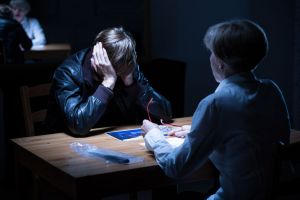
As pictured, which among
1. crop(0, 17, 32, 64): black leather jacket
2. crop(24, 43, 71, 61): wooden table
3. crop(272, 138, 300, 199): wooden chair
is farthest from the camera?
crop(24, 43, 71, 61): wooden table

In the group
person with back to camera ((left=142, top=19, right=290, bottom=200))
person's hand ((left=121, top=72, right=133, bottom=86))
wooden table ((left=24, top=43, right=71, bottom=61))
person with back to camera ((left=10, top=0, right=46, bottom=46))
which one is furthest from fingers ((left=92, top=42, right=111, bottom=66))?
person with back to camera ((left=10, top=0, right=46, bottom=46))

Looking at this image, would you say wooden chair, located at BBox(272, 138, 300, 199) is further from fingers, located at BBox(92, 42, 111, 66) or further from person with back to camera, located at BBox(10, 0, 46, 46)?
person with back to camera, located at BBox(10, 0, 46, 46)

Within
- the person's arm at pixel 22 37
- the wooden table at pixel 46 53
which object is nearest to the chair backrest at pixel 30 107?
the person's arm at pixel 22 37

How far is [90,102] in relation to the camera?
2.96 meters

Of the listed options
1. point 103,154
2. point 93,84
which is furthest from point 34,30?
point 103,154

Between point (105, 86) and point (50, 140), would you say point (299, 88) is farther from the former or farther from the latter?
point (50, 140)

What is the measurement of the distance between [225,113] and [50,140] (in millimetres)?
991

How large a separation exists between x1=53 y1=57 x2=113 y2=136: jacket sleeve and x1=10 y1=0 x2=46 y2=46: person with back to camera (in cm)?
506

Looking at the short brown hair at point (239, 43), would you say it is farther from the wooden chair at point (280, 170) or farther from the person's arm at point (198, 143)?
the wooden chair at point (280, 170)

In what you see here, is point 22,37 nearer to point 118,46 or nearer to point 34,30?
point 34,30

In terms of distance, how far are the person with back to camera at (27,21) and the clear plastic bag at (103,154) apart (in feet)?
18.0

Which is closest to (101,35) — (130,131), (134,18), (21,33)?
(130,131)

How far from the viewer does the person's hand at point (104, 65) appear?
9.90ft

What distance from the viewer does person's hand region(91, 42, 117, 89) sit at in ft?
9.90
